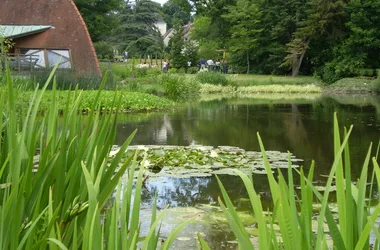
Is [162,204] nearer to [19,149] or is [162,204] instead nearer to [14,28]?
[19,149]

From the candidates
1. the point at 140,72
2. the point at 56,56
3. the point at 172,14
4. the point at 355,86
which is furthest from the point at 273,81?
the point at 172,14

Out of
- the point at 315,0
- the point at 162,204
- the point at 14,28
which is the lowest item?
the point at 162,204

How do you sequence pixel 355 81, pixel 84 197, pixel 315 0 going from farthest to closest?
pixel 315 0, pixel 355 81, pixel 84 197

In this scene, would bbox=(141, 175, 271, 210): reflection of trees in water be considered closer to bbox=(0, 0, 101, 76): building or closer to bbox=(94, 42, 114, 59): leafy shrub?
bbox=(0, 0, 101, 76): building

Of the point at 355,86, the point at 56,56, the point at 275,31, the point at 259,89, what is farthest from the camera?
the point at 275,31

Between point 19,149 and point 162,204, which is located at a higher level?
point 19,149

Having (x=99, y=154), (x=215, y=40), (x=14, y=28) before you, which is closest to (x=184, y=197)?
(x=99, y=154)

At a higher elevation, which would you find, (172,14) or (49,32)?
(172,14)

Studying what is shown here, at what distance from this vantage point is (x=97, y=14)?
29.5m

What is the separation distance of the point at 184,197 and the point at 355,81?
22.7m

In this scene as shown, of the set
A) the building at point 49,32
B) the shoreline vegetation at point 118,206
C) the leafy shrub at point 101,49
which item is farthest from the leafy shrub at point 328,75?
the shoreline vegetation at point 118,206

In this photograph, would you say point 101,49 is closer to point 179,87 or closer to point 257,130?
point 179,87

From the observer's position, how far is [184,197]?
557 cm

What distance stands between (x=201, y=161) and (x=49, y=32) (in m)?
15.4
